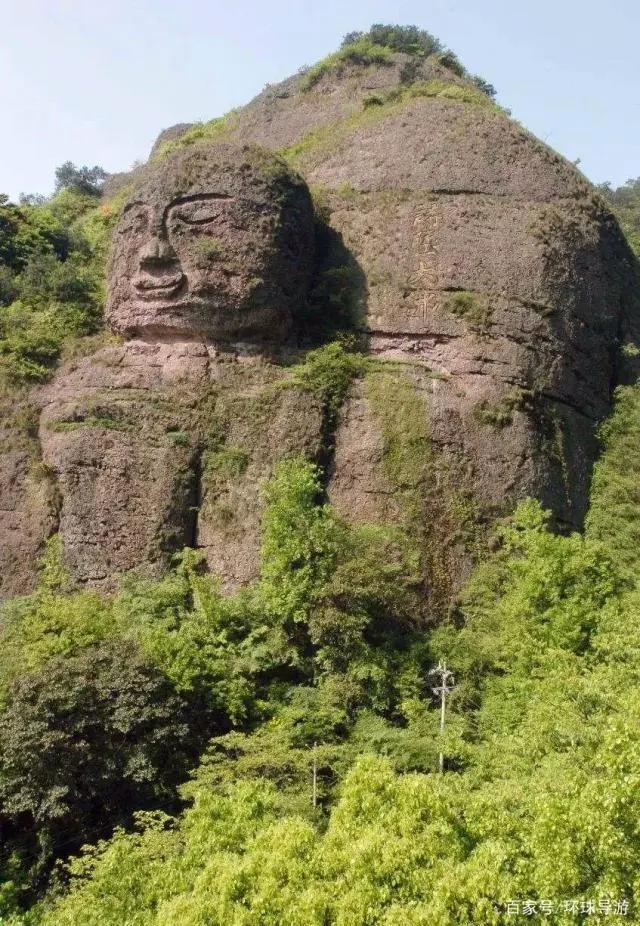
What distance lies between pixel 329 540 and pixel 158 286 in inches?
299

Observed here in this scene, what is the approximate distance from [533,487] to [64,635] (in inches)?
382

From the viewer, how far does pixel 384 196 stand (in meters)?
22.4

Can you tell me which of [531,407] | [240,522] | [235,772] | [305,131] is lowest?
[235,772]

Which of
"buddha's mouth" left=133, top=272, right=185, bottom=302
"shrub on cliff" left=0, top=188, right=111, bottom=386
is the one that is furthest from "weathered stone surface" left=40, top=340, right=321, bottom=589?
"shrub on cliff" left=0, top=188, right=111, bottom=386

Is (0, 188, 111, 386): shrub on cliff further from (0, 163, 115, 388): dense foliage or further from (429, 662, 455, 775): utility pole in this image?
(429, 662, 455, 775): utility pole

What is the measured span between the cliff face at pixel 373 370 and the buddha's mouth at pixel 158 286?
72 mm

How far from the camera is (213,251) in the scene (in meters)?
19.5

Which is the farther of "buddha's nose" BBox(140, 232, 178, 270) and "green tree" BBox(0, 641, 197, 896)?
"buddha's nose" BBox(140, 232, 178, 270)

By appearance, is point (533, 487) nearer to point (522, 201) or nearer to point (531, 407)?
point (531, 407)

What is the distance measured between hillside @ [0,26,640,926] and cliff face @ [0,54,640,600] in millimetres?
69

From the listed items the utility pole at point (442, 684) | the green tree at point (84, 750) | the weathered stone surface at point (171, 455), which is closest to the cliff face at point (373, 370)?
the weathered stone surface at point (171, 455)

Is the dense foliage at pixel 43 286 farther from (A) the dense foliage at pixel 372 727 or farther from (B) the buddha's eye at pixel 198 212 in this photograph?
(A) the dense foliage at pixel 372 727

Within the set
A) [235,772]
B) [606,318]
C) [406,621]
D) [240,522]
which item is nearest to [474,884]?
[235,772]

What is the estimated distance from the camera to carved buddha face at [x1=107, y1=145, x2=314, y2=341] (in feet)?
64.2
